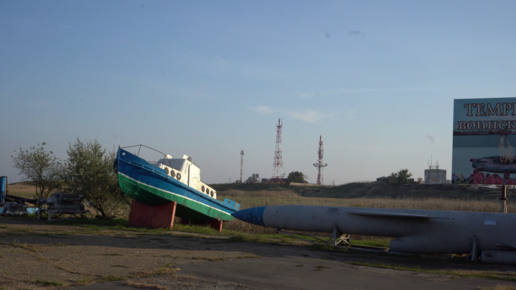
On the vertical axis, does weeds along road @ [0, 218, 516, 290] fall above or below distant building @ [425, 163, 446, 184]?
below

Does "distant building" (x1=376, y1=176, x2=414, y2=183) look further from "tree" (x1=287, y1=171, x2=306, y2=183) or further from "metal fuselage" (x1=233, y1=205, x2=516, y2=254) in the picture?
"metal fuselage" (x1=233, y1=205, x2=516, y2=254)

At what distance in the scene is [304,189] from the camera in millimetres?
68625

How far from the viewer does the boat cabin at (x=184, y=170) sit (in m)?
19.1

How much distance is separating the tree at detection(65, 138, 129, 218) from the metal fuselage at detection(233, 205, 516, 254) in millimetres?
10222

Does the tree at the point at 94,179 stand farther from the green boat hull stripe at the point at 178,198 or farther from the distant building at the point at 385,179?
the distant building at the point at 385,179

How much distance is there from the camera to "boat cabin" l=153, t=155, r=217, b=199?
62.6 feet

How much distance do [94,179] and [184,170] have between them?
5087 mm

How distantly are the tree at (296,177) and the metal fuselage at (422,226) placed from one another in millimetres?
68798

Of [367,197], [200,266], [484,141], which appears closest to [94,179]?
[200,266]

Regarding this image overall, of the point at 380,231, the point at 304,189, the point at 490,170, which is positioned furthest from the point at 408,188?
the point at 380,231

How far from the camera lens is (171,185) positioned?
18328 millimetres

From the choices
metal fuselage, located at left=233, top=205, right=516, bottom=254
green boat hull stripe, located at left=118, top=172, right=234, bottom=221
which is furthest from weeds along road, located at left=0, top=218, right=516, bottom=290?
green boat hull stripe, located at left=118, top=172, right=234, bottom=221

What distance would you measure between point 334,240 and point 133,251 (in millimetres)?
7577

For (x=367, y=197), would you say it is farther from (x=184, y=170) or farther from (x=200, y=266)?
(x=200, y=266)
